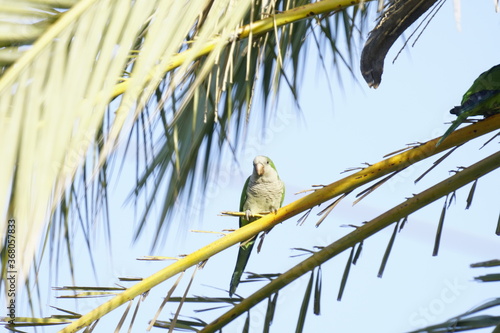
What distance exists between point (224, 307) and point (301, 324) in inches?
10.5

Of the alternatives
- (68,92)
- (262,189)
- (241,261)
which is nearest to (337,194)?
(68,92)

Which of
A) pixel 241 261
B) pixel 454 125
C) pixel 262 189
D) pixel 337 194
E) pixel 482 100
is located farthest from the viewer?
pixel 262 189

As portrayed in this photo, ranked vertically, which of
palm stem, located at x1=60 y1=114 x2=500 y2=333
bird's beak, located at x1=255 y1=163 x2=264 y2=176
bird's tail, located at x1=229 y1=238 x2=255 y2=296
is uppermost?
bird's beak, located at x1=255 y1=163 x2=264 y2=176

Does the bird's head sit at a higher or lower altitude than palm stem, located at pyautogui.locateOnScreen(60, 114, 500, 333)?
higher

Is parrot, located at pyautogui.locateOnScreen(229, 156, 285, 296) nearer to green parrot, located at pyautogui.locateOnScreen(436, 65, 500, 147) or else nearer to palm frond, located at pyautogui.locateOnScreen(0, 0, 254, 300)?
green parrot, located at pyautogui.locateOnScreen(436, 65, 500, 147)

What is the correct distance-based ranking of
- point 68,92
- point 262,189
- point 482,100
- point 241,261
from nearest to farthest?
point 68,92, point 482,100, point 241,261, point 262,189

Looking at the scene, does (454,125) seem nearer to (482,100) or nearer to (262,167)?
(482,100)

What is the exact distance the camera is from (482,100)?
7.97ft

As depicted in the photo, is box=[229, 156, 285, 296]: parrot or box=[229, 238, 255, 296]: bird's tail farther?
box=[229, 156, 285, 296]: parrot

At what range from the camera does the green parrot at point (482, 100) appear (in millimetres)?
2377

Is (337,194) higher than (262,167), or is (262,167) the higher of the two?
(262,167)

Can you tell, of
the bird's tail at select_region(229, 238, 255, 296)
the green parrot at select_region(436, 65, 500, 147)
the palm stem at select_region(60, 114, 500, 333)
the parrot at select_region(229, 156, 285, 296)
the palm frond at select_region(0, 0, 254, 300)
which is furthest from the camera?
the parrot at select_region(229, 156, 285, 296)

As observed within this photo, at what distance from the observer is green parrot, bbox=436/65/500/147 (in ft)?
7.80

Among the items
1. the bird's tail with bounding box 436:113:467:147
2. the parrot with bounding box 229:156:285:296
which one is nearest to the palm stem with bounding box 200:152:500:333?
the bird's tail with bounding box 436:113:467:147
